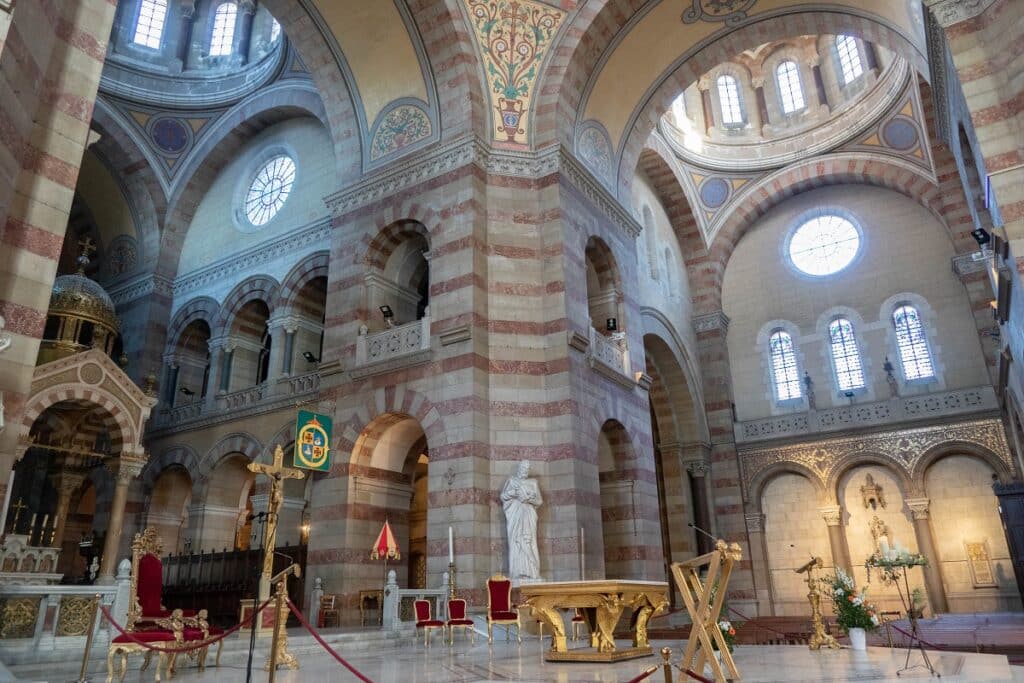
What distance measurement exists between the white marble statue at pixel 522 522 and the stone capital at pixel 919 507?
11.7 metres

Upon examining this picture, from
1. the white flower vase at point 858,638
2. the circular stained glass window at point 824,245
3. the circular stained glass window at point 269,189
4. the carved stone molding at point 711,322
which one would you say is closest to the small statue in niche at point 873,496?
the carved stone molding at point 711,322

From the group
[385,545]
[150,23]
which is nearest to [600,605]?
[385,545]

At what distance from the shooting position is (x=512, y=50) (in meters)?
14.4

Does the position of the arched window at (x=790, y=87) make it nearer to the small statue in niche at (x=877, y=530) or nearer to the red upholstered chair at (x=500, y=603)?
the small statue in niche at (x=877, y=530)

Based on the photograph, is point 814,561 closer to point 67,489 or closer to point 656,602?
point 656,602

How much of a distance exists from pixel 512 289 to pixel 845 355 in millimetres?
12177

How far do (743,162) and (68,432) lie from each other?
1933cm

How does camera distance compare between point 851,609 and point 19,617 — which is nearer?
point 19,617

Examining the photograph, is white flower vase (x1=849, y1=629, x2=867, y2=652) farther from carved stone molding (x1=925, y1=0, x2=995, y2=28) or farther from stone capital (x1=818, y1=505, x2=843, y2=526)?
stone capital (x1=818, y1=505, x2=843, y2=526)

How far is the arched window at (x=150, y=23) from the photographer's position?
21078 mm

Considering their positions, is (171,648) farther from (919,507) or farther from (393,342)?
(919,507)

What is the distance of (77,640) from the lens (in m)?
7.63

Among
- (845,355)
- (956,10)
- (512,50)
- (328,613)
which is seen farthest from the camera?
(845,355)

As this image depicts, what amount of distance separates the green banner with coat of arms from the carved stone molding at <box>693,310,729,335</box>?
13.1m
